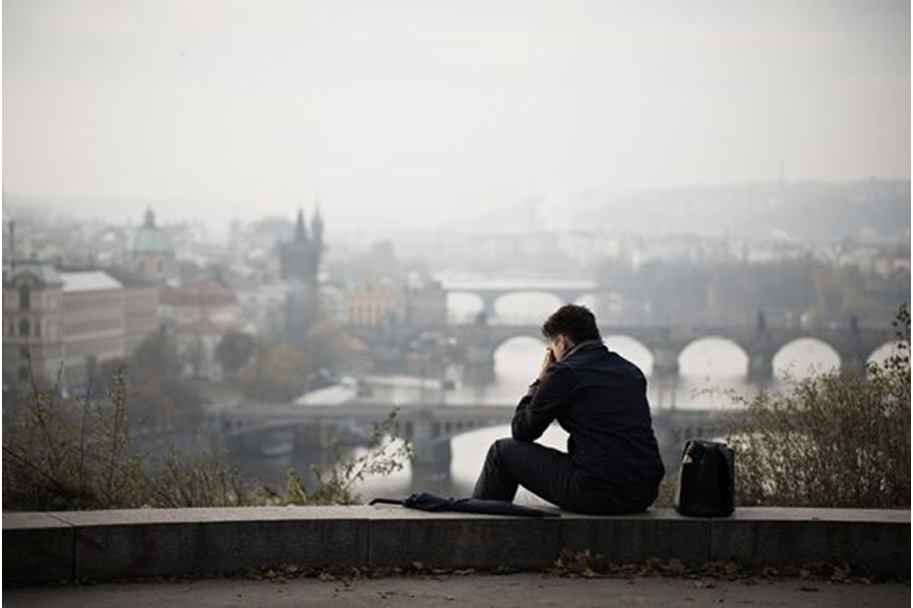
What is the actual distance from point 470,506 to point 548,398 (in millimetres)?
306

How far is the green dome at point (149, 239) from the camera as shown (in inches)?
2795

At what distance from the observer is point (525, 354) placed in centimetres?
5562

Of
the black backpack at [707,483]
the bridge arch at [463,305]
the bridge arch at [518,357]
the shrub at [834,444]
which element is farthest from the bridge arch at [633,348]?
the black backpack at [707,483]

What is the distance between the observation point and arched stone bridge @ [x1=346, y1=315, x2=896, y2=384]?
47.9 metres

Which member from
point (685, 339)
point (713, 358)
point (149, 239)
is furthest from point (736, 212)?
point (149, 239)

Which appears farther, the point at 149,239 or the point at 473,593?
the point at 149,239

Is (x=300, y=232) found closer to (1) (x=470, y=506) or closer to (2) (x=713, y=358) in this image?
(2) (x=713, y=358)

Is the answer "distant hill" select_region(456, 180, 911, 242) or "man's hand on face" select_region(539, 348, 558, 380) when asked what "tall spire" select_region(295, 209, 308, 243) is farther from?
"man's hand on face" select_region(539, 348, 558, 380)

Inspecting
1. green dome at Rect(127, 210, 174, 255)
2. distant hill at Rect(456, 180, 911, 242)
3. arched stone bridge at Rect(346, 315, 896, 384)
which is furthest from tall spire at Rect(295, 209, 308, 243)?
arched stone bridge at Rect(346, 315, 896, 384)

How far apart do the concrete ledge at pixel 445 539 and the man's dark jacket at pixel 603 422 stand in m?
0.09

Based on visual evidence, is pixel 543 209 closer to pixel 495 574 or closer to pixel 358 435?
pixel 358 435

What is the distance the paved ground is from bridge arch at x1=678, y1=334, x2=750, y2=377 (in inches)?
1658

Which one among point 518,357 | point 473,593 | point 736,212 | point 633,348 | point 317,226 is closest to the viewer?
point 473,593

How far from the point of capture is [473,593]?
365 centimetres
